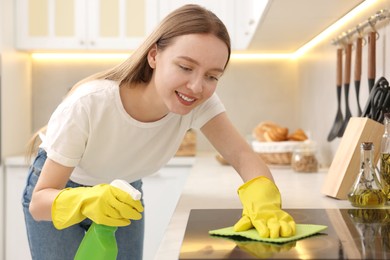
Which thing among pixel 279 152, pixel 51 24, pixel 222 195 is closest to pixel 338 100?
pixel 279 152

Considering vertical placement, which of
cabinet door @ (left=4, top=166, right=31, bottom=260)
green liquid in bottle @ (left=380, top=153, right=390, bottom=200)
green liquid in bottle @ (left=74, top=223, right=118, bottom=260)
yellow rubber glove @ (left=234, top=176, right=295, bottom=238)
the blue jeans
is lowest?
cabinet door @ (left=4, top=166, right=31, bottom=260)

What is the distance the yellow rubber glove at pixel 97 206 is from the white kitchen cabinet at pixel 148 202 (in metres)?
1.67

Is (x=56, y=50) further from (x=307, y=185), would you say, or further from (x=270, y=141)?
(x=307, y=185)

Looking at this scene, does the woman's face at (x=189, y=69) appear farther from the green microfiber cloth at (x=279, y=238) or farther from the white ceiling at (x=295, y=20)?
the white ceiling at (x=295, y=20)

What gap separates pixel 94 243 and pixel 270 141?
155 centimetres

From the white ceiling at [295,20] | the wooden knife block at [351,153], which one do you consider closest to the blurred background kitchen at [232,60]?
the white ceiling at [295,20]

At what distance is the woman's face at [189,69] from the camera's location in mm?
1238

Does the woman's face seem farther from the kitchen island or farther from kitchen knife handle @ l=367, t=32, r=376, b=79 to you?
kitchen knife handle @ l=367, t=32, r=376, b=79

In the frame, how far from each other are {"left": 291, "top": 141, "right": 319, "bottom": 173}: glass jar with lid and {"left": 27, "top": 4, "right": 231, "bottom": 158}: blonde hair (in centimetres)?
98

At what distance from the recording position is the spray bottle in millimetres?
1087

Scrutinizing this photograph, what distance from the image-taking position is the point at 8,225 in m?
2.92

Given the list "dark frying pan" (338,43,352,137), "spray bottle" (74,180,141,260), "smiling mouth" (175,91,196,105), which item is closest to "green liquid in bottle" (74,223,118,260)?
"spray bottle" (74,180,141,260)

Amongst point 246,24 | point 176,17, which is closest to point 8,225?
point 246,24

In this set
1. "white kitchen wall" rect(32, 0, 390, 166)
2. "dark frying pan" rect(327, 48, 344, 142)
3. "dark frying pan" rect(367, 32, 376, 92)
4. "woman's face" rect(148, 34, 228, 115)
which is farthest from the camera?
"white kitchen wall" rect(32, 0, 390, 166)
